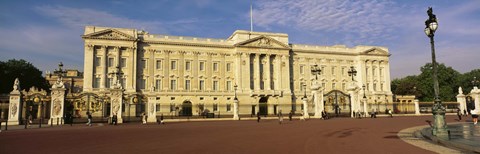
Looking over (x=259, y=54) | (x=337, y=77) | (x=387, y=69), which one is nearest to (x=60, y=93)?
(x=259, y=54)

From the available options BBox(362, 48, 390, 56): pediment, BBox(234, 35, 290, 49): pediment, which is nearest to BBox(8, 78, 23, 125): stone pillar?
BBox(234, 35, 290, 49): pediment

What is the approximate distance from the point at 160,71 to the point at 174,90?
14.1 feet

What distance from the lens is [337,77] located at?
233 ft

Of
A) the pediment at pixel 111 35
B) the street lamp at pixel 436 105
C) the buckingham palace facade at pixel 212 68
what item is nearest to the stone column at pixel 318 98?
the buckingham palace facade at pixel 212 68

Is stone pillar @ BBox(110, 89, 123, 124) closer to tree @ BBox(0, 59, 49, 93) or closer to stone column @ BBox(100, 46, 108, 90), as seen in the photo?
stone column @ BBox(100, 46, 108, 90)

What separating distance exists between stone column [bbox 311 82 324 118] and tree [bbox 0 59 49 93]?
171ft

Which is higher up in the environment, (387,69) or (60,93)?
(387,69)

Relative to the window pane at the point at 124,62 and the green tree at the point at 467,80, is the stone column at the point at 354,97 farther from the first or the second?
the green tree at the point at 467,80

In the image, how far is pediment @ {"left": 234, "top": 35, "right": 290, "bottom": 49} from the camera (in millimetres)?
62250

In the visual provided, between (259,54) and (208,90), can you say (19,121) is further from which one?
(259,54)

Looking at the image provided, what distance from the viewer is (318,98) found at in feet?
118

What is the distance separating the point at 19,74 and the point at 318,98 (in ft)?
186

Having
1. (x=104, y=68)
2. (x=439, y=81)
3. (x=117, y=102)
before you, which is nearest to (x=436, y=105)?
(x=117, y=102)

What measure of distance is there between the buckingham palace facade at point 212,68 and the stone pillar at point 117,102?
21.0 meters
